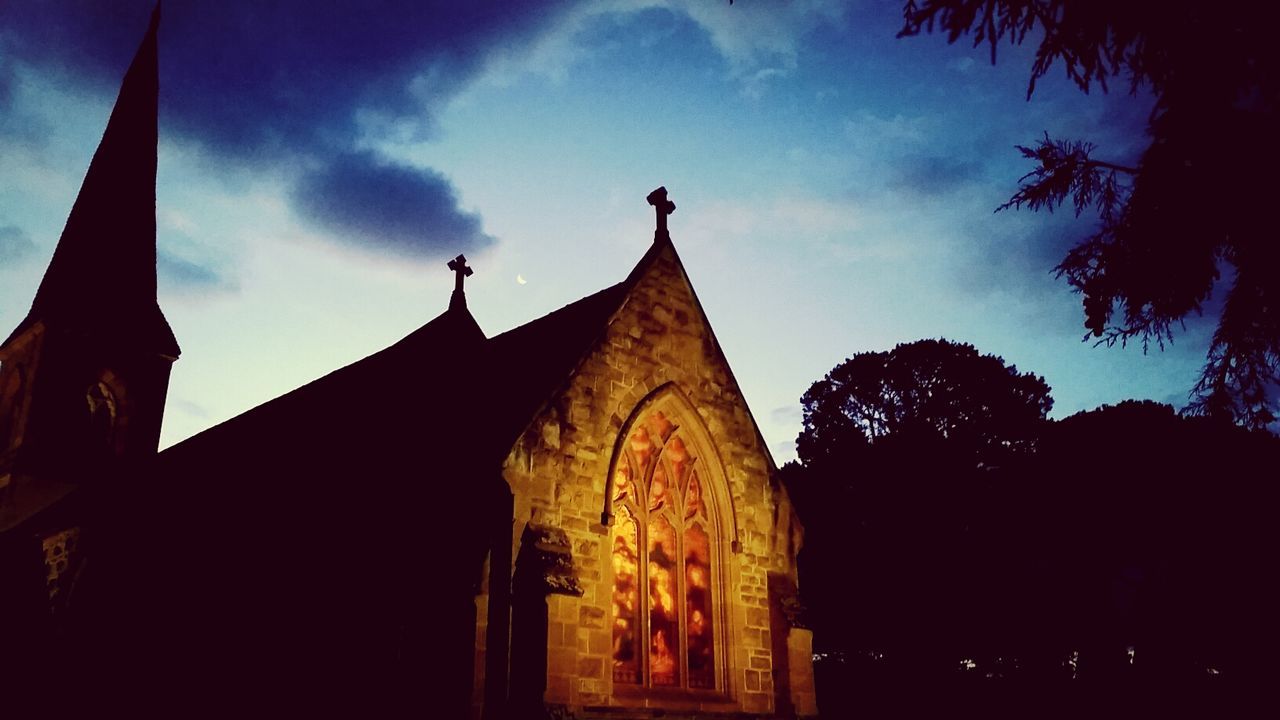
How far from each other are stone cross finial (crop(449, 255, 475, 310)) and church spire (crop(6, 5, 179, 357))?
10.2 meters

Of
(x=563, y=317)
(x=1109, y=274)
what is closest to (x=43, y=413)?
(x=563, y=317)

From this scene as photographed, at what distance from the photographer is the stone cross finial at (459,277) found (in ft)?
57.2

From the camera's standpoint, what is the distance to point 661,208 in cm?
1408

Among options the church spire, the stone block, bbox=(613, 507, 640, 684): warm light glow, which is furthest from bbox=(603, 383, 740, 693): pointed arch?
the church spire

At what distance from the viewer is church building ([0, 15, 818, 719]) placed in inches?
404

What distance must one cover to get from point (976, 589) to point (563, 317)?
18314 millimetres

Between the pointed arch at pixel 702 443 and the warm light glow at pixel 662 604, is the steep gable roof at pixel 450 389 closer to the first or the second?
the pointed arch at pixel 702 443

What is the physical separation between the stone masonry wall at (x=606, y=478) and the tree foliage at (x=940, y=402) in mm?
16999

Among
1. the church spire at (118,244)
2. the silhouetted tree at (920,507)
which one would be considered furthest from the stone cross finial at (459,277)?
the silhouetted tree at (920,507)

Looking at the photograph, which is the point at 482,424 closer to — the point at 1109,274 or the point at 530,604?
the point at 530,604

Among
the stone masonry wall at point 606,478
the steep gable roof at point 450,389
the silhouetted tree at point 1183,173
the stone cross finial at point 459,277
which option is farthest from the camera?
the stone cross finial at point 459,277

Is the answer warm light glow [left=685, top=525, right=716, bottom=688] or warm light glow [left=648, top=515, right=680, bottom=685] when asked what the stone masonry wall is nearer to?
warm light glow [left=685, top=525, right=716, bottom=688]

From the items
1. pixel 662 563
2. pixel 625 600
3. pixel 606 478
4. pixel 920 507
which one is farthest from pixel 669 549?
pixel 920 507

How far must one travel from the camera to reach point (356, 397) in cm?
1798
